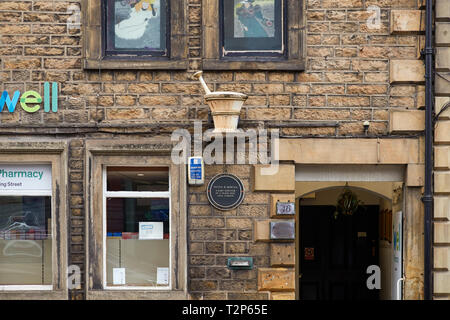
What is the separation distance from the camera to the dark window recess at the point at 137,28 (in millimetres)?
9320

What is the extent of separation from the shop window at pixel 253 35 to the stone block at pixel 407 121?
4.34 feet

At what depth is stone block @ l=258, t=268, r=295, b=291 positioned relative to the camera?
29.8ft

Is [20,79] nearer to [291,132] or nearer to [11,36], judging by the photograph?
[11,36]

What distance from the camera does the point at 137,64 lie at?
9164 millimetres

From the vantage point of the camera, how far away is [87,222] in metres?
9.11

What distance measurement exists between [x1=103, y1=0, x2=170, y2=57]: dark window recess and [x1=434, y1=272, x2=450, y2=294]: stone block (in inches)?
171

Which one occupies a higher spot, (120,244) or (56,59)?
(56,59)

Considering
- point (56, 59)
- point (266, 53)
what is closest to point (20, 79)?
point (56, 59)

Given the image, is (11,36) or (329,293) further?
(329,293)

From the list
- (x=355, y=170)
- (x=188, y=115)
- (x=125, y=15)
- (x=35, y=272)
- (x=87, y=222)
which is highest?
(x=125, y=15)

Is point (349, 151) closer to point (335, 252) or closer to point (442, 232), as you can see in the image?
point (442, 232)

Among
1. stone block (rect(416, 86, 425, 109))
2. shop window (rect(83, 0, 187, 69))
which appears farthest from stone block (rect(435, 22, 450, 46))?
shop window (rect(83, 0, 187, 69))

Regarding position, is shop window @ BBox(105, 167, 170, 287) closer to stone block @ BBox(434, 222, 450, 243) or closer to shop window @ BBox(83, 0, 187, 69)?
shop window @ BBox(83, 0, 187, 69)

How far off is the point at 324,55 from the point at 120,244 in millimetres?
3514
